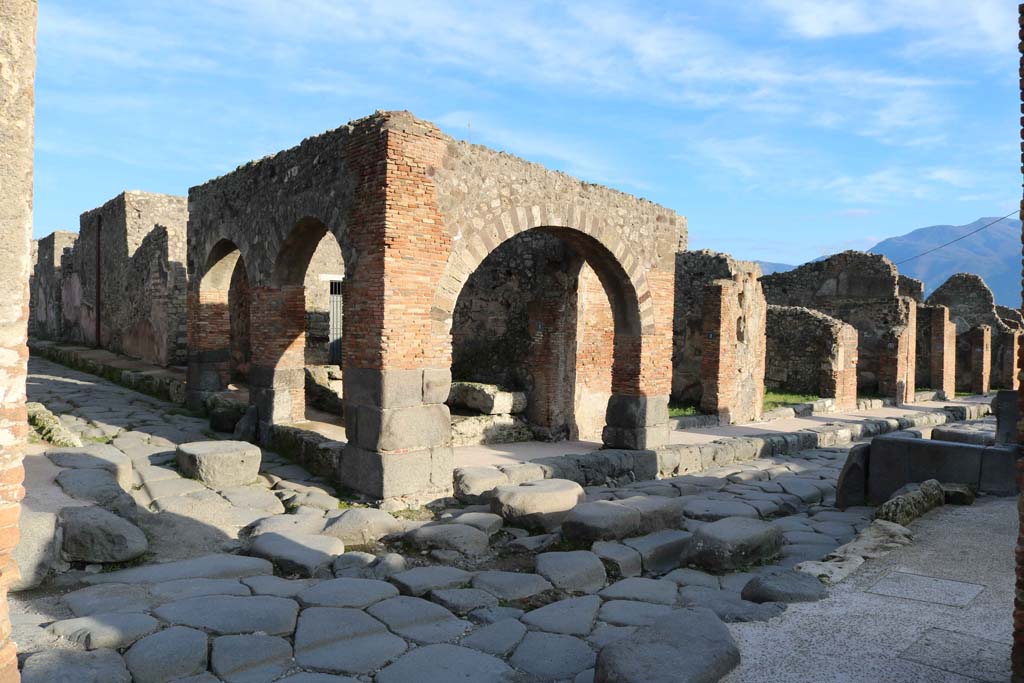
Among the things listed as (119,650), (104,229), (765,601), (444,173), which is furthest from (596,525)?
(104,229)

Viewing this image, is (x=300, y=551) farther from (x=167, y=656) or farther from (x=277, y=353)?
(x=277, y=353)

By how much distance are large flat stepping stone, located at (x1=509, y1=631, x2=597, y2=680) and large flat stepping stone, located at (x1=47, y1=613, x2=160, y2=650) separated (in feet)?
6.39

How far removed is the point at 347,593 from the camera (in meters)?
4.56

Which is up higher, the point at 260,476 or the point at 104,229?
the point at 104,229

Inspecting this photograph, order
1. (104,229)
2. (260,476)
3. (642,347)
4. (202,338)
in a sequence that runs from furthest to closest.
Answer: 1. (104,229)
2. (202,338)
3. (642,347)
4. (260,476)

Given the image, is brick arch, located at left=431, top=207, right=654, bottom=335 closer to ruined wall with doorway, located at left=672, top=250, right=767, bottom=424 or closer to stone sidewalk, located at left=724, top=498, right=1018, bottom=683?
ruined wall with doorway, located at left=672, top=250, right=767, bottom=424

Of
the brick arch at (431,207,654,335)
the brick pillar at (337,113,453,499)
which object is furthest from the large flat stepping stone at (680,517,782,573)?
the brick arch at (431,207,654,335)

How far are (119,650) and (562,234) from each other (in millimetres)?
7071

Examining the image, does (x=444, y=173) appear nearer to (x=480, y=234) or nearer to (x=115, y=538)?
(x=480, y=234)

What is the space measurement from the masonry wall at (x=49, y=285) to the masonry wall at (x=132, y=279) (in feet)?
5.13

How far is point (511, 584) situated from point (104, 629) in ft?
8.10

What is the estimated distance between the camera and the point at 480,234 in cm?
803

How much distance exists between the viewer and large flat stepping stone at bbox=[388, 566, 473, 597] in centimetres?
480

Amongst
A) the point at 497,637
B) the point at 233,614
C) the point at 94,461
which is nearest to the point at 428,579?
Result: the point at 497,637
